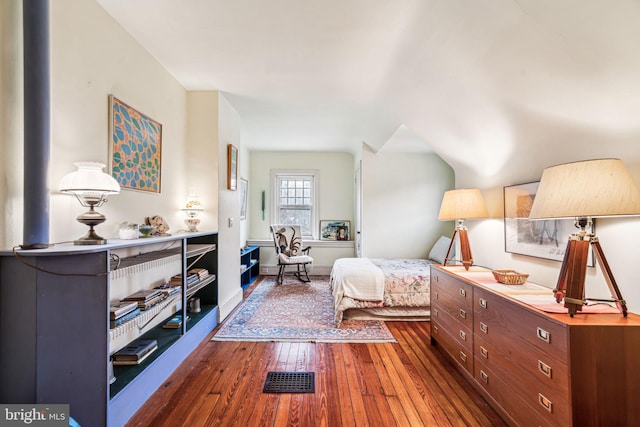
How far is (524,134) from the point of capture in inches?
80.7

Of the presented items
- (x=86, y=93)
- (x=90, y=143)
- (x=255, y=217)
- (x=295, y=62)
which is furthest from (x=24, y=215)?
(x=255, y=217)

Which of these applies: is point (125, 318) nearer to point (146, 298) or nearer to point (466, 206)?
point (146, 298)

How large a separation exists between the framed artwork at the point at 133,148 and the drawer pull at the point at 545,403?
284 centimetres

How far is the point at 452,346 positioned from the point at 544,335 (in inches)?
41.8

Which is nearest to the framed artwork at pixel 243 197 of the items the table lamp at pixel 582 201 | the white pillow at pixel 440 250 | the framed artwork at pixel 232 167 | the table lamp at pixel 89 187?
the framed artwork at pixel 232 167

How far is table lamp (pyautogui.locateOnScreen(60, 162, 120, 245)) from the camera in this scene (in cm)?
147

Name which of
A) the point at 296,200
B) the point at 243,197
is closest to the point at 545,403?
the point at 243,197

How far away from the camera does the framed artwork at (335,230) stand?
597 centimetres

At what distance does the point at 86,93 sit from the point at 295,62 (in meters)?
1.61

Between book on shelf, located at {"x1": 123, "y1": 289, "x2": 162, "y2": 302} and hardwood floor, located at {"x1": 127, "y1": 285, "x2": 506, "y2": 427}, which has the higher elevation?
book on shelf, located at {"x1": 123, "y1": 289, "x2": 162, "y2": 302}

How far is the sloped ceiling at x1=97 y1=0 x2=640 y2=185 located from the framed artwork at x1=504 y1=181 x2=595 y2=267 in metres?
0.18
